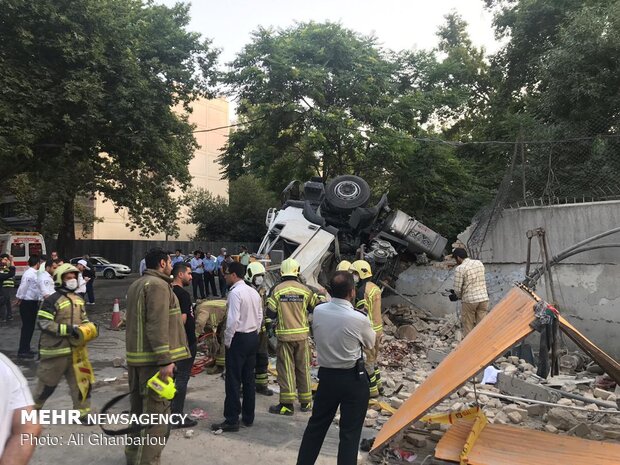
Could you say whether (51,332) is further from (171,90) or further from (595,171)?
(171,90)

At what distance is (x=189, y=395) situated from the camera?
556cm

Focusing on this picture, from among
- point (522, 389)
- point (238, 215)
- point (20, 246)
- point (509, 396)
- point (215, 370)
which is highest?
point (238, 215)

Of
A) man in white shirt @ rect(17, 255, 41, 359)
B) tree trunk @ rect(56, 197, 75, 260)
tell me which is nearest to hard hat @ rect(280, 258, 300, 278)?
man in white shirt @ rect(17, 255, 41, 359)

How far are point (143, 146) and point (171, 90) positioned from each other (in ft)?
6.53

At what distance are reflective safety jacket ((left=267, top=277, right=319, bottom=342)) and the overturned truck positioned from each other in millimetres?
3659

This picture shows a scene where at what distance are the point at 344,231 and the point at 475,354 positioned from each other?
685 centimetres

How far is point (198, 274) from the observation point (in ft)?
47.8

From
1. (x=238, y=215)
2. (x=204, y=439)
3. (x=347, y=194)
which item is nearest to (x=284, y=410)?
(x=204, y=439)

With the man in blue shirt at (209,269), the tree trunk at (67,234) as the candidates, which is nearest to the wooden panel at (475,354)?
the man in blue shirt at (209,269)

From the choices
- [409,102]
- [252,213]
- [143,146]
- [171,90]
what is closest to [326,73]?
[409,102]

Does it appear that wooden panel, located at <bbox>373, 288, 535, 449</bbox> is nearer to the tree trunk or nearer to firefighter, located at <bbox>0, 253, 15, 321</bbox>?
firefighter, located at <bbox>0, 253, 15, 321</bbox>

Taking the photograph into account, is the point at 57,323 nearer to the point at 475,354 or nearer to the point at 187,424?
the point at 187,424

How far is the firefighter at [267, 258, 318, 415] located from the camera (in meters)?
5.01

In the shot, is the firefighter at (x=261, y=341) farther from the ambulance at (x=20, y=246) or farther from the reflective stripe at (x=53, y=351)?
the ambulance at (x=20, y=246)
